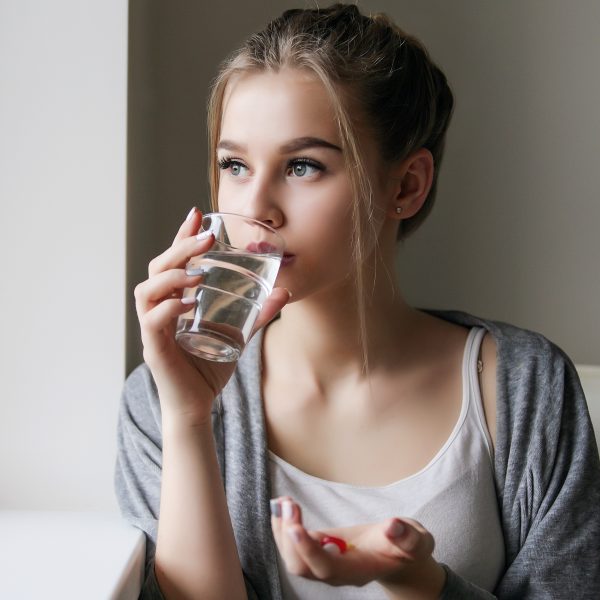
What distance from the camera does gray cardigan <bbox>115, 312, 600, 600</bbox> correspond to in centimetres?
118

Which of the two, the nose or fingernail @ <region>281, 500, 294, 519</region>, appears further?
the nose

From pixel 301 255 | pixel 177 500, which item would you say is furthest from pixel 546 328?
pixel 177 500

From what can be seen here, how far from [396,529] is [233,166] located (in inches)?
22.6

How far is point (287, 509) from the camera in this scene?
0.77 m

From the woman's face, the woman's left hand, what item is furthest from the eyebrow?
the woman's left hand

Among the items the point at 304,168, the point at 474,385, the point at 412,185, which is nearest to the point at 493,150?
the point at 412,185

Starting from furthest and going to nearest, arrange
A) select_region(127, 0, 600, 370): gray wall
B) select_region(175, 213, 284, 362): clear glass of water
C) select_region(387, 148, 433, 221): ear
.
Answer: select_region(127, 0, 600, 370): gray wall → select_region(387, 148, 433, 221): ear → select_region(175, 213, 284, 362): clear glass of water

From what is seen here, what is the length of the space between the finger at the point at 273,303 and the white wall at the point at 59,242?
1.11 feet

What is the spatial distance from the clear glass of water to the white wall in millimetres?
397

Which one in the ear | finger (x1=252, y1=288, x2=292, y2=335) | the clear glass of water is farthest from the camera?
the ear

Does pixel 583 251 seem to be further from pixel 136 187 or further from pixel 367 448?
pixel 136 187

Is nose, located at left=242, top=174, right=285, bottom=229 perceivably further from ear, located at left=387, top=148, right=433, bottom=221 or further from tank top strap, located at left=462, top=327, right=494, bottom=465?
tank top strap, located at left=462, top=327, right=494, bottom=465

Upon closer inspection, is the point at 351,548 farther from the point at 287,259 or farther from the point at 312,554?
the point at 287,259

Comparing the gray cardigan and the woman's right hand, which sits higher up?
the woman's right hand
